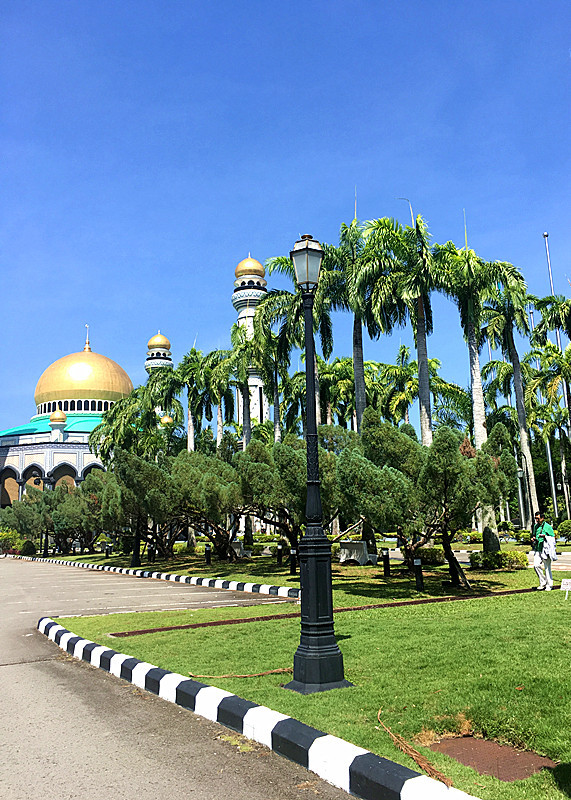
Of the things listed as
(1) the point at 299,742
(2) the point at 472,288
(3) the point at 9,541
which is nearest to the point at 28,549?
(3) the point at 9,541

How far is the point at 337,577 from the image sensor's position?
66.6 feet

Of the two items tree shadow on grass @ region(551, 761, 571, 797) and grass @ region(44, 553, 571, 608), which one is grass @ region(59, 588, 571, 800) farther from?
grass @ region(44, 553, 571, 608)

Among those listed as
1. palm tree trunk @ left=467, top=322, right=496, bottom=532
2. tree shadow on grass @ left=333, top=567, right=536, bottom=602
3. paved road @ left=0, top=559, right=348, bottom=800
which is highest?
palm tree trunk @ left=467, top=322, right=496, bottom=532

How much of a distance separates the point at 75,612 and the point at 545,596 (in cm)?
958

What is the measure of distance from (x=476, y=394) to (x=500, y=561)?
8801 millimetres

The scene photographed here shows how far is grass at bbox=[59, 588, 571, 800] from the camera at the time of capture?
4805 millimetres

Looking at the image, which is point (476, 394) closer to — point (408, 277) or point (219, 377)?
point (408, 277)

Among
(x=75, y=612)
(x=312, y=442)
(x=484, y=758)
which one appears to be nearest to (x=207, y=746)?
(x=484, y=758)

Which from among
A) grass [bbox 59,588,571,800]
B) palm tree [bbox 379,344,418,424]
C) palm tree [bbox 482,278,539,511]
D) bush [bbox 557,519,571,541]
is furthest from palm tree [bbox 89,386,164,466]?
grass [bbox 59,588,571,800]

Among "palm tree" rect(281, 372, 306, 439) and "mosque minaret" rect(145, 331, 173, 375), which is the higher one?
"mosque minaret" rect(145, 331, 173, 375)

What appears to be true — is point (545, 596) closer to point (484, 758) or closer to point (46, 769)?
point (484, 758)

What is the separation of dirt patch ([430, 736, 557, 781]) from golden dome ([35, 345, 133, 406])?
95.4m

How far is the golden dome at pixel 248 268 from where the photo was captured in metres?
102

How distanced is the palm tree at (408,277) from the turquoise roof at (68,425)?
222 feet
